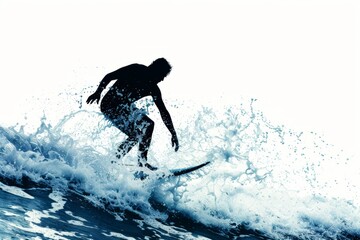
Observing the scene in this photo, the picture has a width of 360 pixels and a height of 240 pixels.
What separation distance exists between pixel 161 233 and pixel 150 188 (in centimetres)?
134

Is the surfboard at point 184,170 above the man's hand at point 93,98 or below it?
below

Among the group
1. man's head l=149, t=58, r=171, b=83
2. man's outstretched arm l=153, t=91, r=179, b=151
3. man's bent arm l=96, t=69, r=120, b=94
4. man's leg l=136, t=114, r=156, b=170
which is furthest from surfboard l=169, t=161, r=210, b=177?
man's bent arm l=96, t=69, r=120, b=94

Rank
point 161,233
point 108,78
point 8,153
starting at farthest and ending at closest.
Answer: point 108,78
point 8,153
point 161,233

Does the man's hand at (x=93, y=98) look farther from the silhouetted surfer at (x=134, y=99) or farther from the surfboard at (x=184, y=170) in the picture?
the surfboard at (x=184, y=170)

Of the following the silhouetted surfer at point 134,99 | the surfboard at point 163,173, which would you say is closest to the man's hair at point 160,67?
the silhouetted surfer at point 134,99

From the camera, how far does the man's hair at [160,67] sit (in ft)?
19.8

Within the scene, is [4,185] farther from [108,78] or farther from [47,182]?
[108,78]

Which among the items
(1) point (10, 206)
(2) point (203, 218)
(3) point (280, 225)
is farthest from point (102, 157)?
(3) point (280, 225)

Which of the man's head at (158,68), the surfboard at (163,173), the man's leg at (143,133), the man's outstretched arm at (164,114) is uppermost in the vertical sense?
the man's head at (158,68)

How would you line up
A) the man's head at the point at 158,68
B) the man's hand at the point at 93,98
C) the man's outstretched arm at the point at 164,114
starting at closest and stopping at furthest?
the man's hand at the point at 93,98 < the man's head at the point at 158,68 < the man's outstretched arm at the point at 164,114

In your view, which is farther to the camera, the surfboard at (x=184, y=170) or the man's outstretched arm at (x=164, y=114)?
the surfboard at (x=184, y=170)

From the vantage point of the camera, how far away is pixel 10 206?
4.07m

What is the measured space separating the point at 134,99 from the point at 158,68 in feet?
1.95

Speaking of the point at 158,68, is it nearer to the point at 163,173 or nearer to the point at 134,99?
the point at 134,99
